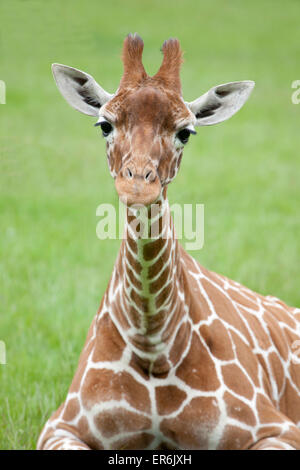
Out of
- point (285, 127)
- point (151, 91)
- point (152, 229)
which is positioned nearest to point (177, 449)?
point (152, 229)

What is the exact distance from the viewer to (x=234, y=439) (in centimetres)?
345

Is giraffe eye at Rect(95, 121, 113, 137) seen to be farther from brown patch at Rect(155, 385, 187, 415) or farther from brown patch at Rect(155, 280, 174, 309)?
brown patch at Rect(155, 385, 187, 415)

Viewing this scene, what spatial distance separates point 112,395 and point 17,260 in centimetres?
398

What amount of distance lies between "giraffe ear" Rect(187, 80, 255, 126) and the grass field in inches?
84.0

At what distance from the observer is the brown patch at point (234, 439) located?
11.3 feet

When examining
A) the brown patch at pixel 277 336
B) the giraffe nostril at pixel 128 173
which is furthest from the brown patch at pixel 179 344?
the giraffe nostril at pixel 128 173

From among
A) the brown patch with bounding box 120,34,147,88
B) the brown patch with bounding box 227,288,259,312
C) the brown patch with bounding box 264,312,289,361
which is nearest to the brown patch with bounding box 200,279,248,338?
the brown patch with bounding box 227,288,259,312

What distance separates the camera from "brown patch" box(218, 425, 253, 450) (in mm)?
3438

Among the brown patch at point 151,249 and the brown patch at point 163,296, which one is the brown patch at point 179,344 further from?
the brown patch at point 151,249

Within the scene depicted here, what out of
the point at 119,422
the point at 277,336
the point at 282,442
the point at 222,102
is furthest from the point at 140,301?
the point at 277,336

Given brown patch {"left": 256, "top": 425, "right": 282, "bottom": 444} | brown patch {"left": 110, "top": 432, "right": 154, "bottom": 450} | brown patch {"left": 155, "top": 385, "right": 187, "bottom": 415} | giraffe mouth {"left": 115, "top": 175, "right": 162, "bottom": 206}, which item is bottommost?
brown patch {"left": 110, "top": 432, "right": 154, "bottom": 450}

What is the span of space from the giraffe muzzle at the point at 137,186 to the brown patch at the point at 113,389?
101 cm

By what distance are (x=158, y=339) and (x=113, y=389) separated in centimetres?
34

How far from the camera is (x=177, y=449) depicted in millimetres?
3484
